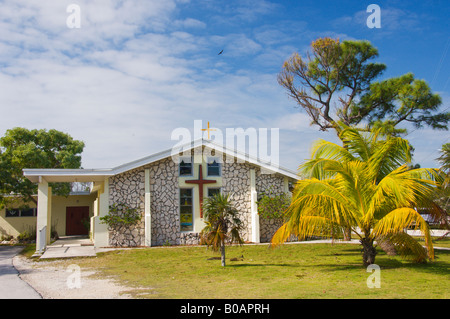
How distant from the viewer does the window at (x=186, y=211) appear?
18.8m

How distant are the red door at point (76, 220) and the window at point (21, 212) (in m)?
2.55

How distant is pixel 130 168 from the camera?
17.8m

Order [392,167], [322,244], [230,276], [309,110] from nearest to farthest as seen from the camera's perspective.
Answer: [230,276]
[392,167]
[322,244]
[309,110]

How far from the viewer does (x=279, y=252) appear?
15.2 meters

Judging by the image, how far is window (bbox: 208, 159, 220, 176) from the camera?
1930 cm

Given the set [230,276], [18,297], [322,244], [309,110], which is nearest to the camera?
[18,297]

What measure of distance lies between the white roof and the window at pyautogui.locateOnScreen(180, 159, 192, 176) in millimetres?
619

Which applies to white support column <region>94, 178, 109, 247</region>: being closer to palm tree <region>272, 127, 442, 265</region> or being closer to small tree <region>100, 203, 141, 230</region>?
small tree <region>100, 203, 141, 230</region>

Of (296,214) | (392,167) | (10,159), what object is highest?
(10,159)

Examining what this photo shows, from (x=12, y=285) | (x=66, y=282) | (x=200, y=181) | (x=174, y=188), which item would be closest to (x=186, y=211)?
(x=174, y=188)

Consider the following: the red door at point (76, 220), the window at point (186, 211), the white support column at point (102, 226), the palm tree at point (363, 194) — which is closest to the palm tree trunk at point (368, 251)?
the palm tree at point (363, 194)

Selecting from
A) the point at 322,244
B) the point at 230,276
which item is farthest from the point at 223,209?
the point at 322,244
